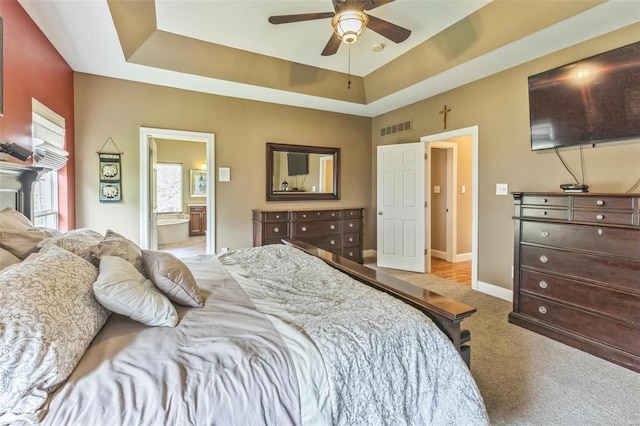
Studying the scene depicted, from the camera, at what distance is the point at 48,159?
8.97ft

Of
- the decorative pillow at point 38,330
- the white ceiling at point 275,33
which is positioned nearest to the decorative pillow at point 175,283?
the decorative pillow at point 38,330

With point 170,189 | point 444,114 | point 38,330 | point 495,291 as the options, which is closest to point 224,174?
point 444,114

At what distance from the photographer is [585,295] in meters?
2.47

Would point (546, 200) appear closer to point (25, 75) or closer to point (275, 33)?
A: point (275, 33)

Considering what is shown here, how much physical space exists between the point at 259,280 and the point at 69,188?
10.6 ft

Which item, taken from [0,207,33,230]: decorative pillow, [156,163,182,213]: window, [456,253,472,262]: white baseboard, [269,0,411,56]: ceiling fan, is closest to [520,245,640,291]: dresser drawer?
[269,0,411,56]: ceiling fan

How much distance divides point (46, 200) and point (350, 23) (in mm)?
3555

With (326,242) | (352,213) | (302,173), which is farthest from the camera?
(302,173)

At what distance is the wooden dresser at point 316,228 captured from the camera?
464 cm

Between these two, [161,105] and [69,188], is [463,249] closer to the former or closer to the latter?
[161,105]

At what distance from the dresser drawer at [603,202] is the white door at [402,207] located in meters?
2.27

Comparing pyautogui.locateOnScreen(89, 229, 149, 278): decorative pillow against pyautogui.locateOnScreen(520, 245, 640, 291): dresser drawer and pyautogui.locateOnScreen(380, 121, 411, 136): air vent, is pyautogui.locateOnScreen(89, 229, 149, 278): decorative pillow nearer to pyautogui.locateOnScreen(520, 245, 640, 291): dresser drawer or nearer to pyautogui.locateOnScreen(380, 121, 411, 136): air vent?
pyautogui.locateOnScreen(520, 245, 640, 291): dresser drawer

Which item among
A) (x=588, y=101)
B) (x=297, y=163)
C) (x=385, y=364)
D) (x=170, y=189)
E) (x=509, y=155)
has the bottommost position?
(x=385, y=364)

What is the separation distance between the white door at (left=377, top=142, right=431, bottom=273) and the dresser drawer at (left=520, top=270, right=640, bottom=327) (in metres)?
1.98
